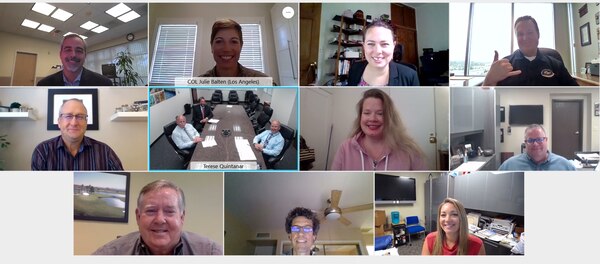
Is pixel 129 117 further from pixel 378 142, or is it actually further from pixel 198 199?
pixel 378 142

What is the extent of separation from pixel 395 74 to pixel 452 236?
4.18 feet

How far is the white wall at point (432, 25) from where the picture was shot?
125 inches

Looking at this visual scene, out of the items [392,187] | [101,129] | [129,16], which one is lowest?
[392,187]

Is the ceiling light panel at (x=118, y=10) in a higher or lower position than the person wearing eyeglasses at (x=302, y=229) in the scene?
higher

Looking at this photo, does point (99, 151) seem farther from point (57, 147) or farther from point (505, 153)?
point (505, 153)

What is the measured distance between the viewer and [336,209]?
3.26 m

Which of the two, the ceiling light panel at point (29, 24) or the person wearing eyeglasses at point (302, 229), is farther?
the person wearing eyeglasses at point (302, 229)

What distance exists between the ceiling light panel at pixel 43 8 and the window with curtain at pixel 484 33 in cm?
286

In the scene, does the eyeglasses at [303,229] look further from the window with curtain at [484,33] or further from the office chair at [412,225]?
the window with curtain at [484,33]

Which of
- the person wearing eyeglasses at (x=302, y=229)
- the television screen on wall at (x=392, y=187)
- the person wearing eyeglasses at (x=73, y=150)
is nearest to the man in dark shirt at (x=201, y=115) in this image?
the person wearing eyeglasses at (x=73, y=150)

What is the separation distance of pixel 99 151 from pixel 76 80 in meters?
0.53

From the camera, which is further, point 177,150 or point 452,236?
point 452,236

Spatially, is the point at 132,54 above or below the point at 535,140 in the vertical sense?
above

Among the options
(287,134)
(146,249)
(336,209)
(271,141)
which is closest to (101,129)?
(146,249)
